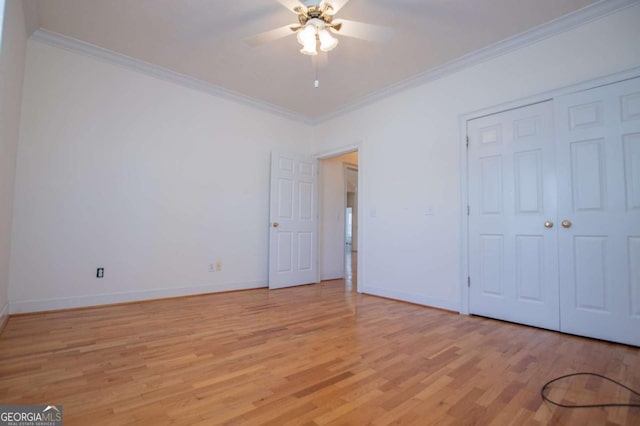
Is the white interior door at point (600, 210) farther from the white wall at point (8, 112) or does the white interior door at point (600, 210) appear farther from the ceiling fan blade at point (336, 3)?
the white wall at point (8, 112)

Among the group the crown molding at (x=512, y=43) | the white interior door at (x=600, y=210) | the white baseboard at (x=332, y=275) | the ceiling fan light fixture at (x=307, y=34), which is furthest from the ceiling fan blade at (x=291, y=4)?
the white baseboard at (x=332, y=275)

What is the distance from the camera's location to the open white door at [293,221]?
4523mm

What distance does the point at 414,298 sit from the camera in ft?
11.7

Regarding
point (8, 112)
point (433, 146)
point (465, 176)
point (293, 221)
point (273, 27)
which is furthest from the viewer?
point (293, 221)

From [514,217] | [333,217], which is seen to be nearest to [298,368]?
[514,217]

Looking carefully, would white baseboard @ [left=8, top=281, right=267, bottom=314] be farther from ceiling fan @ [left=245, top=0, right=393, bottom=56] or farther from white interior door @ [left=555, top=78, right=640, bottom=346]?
white interior door @ [left=555, top=78, right=640, bottom=346]

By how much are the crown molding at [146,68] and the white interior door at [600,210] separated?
12.1 ft

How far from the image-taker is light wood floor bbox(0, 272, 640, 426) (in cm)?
138

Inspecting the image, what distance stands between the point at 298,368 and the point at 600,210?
2.67 meters

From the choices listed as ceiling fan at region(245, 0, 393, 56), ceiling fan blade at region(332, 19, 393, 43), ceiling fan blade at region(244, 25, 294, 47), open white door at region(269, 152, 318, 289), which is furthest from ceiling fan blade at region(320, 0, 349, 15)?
open white door at region(269, 152, 318, 289)

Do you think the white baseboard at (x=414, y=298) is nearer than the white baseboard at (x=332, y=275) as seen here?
Yes

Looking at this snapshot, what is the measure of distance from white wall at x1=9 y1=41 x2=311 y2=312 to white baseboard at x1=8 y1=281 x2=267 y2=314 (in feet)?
0.04

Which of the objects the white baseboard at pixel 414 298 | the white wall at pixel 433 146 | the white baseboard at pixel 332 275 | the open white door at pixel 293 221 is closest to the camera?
the white wall at pixel 433 146

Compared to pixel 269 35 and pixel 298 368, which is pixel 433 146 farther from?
pixel 298 368
